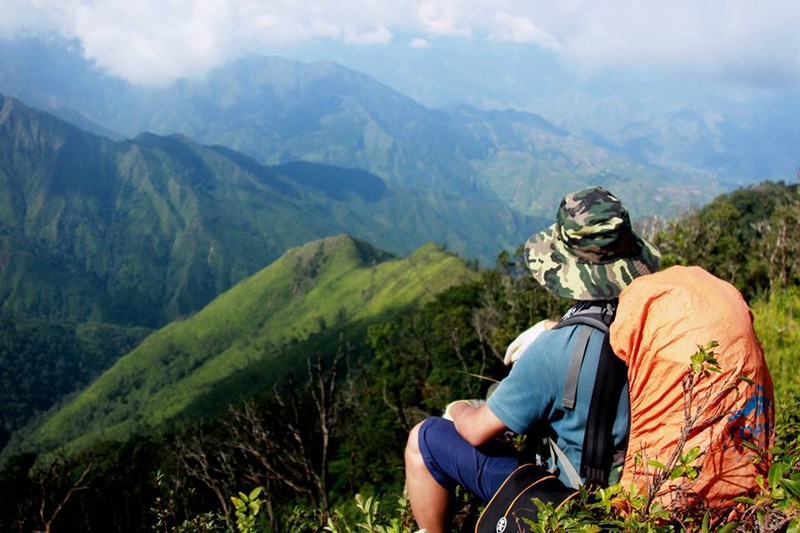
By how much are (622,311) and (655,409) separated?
0.50 metres

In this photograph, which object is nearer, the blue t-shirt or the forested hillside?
the blue t-shirt

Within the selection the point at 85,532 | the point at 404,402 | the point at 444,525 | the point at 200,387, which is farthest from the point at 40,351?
the point at 444,525

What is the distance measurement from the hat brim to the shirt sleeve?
0.43m

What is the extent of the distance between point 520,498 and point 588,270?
1365 millimetres

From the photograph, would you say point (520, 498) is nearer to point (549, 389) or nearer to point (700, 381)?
point (549, 389)

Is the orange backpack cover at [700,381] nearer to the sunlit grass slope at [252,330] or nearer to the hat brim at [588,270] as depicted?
the hat brim at [588,270]

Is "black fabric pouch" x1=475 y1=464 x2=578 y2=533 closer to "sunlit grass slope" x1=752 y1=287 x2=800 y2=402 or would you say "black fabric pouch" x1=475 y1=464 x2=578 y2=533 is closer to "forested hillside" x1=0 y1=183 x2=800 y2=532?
"sunlit grass slope" x1=752 y1=287 x2=800 y2=402

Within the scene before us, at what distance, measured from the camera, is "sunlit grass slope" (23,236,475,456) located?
107438mm

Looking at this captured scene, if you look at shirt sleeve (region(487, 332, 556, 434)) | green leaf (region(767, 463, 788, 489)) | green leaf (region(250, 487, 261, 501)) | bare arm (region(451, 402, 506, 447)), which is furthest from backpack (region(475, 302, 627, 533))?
green leaf (region(250, 487, 261, 501))

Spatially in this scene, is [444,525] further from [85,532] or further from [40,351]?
[40,351]

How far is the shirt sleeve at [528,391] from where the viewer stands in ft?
9.98

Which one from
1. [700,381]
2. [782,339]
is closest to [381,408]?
[782,339]

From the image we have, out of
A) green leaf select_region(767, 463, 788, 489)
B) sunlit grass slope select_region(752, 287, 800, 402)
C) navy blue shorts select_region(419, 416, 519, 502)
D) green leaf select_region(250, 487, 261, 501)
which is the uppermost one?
green leaf select_region(767, 463, 788, 489)

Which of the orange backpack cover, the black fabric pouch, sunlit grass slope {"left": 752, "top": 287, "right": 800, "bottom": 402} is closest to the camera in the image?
the orange backpack cover
